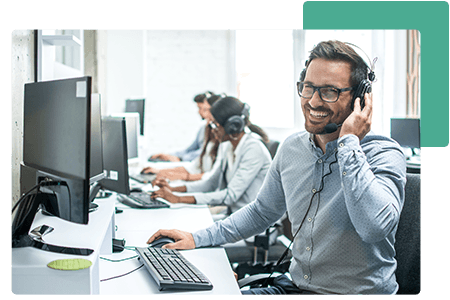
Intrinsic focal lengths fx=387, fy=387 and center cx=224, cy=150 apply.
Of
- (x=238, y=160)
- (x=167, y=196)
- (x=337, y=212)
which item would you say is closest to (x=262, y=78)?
(x=238, y=160)

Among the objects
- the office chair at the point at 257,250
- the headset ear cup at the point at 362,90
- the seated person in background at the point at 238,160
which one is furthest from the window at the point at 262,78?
the headset ear cup at the point at 362,90

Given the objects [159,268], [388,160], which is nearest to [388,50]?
[388,160]

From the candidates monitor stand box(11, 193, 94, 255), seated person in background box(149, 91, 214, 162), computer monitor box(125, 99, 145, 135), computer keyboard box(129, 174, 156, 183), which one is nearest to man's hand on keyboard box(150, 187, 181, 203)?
computer keyboard box(129, 174, 156, 183)

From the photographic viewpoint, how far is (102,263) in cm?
108

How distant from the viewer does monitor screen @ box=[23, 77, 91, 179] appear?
78 centimetres

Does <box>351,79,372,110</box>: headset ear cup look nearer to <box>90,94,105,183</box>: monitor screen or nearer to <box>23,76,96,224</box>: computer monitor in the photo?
<box>23,76,96,224</box>: computer monitor

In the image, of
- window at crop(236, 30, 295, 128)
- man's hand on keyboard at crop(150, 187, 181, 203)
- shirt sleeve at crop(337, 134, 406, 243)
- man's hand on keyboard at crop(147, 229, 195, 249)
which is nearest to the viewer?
shirt sleeve at crop(337, 134, 406, 243)

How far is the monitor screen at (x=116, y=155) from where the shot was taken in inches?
61.8

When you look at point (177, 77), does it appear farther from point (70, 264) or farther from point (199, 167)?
point (70, 264)

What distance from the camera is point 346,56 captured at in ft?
3.39

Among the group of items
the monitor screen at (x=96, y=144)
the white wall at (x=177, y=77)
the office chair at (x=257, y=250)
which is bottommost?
the office chair at (x=257, y=250)

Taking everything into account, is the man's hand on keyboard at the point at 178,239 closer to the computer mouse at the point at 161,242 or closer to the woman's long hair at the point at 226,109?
the computer mouse at the point at 161,242

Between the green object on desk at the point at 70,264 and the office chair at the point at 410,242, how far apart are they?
81 cm

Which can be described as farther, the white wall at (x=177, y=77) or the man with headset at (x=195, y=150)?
the white wall at (x=177, y=77)
